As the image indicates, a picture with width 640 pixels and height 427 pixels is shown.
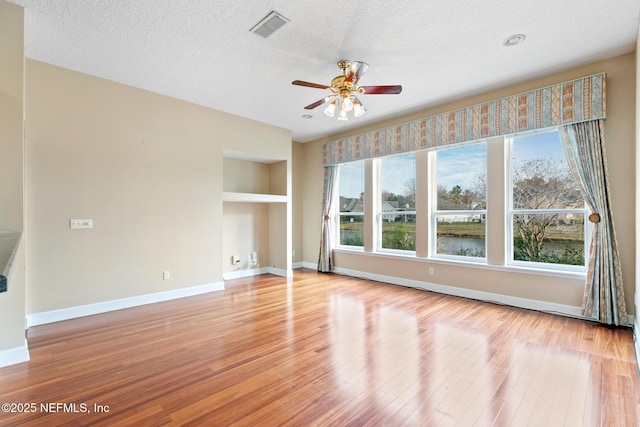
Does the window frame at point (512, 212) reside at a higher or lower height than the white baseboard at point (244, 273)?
higher

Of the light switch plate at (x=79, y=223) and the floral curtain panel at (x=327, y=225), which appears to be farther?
the floral curtain panel at (x=327, y=225)

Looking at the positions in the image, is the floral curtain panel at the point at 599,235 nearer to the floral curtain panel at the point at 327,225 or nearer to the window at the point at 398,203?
the window at the point at 398,203

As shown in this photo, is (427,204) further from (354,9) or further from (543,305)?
(354,9)

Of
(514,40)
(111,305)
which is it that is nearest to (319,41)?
(514,40)

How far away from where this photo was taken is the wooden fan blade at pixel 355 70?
308 centimetres

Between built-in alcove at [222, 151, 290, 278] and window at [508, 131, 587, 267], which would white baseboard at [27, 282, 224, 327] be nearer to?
built-in alcove at [222, 151, 290, 278]

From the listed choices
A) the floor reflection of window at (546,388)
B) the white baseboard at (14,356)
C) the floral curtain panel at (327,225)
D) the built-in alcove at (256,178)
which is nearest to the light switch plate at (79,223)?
the white baseboard at (14,356)

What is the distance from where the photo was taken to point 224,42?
2.97 metres

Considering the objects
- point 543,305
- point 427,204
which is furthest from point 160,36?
point 543,305

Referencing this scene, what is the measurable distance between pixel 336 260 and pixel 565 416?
15.4ft

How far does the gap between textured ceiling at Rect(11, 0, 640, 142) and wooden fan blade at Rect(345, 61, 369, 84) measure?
6.2 inches

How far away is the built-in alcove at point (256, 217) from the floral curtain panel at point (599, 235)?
452 centimetres

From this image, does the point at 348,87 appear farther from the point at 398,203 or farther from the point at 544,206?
the point at 544,206

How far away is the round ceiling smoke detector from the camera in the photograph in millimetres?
2863
